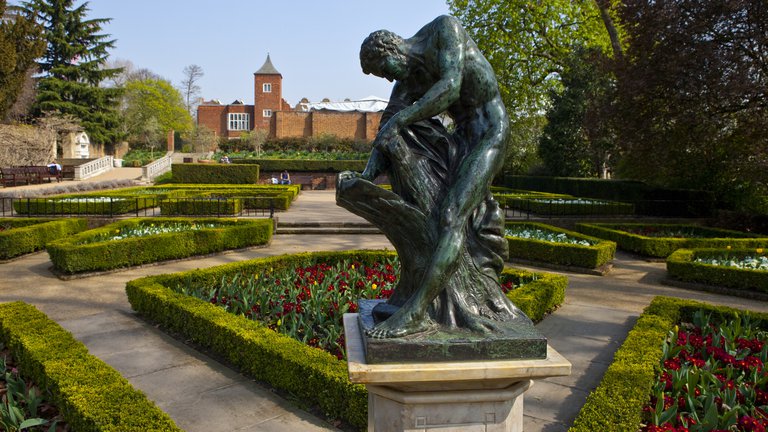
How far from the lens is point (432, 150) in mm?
2697

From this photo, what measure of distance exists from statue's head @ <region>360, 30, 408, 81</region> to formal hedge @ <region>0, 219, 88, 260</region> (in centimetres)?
1078

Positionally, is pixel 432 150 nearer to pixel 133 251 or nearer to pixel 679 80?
pixel 133 251

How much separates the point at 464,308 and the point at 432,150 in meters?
0.85

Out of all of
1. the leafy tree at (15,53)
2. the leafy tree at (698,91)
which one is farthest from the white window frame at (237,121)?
the leafy tree at (698,91)

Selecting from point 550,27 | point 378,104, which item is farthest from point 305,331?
point 378,104

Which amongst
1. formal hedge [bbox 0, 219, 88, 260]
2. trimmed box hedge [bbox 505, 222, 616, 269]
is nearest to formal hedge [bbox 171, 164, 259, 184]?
formal hedge [bbox 0, 219, 88, 260]

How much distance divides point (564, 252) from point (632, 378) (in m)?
6.17

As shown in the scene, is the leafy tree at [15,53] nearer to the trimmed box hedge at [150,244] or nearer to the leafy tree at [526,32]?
the trimmed box hedge at [150,244]

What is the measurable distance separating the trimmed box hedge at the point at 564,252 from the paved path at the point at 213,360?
35 centimetres

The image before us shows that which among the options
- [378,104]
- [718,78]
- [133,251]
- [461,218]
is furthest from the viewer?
[378,104]

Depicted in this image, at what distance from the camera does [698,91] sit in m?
13.1

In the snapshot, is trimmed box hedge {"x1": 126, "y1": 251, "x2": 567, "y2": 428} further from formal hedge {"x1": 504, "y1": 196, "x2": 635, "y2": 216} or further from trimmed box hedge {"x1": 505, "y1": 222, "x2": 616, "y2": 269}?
formal hedge {"x1": 504, "y1": 196, "x2": 635, "y2": 216}

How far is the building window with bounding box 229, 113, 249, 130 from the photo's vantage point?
208 feet

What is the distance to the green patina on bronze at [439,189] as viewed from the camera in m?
2.41
